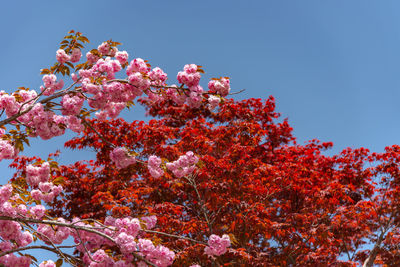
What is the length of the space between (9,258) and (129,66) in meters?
2.66

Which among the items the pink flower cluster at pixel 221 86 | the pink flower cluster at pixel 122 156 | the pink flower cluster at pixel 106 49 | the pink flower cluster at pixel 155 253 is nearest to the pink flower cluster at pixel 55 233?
the pink flower cluster at pixel 122 156

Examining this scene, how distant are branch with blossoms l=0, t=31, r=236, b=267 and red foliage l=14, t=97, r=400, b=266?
3.14 meters

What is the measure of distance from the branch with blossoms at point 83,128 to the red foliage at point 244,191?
3.14 meters

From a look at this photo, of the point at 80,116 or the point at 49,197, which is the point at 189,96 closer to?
the point at 80,116

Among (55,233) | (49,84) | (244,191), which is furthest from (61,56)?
(244,191)

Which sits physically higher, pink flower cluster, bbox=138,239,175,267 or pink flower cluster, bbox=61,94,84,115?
pink flower cluster, bbox=61,94,84,115

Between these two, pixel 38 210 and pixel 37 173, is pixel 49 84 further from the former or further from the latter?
pixel 38 210

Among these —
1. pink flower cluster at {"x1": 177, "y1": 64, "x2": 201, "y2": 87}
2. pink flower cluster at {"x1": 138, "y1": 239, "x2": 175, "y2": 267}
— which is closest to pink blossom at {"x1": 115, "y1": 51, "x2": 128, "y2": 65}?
pink flower cluster at {"x1": 177, "y1": 64, "x2": 201, "y2": 87}

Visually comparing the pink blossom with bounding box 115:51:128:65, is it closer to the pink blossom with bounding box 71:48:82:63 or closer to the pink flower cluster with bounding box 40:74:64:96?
the pink blossom with bounding box 71:48:82:63

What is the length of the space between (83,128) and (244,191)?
490 centimetres

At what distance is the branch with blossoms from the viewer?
3953 mm

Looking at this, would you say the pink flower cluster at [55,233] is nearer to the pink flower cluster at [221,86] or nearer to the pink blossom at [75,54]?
the pink blossom at [75,54]

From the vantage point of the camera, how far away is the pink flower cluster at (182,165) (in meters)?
4.59

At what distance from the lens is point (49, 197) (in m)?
4.71
